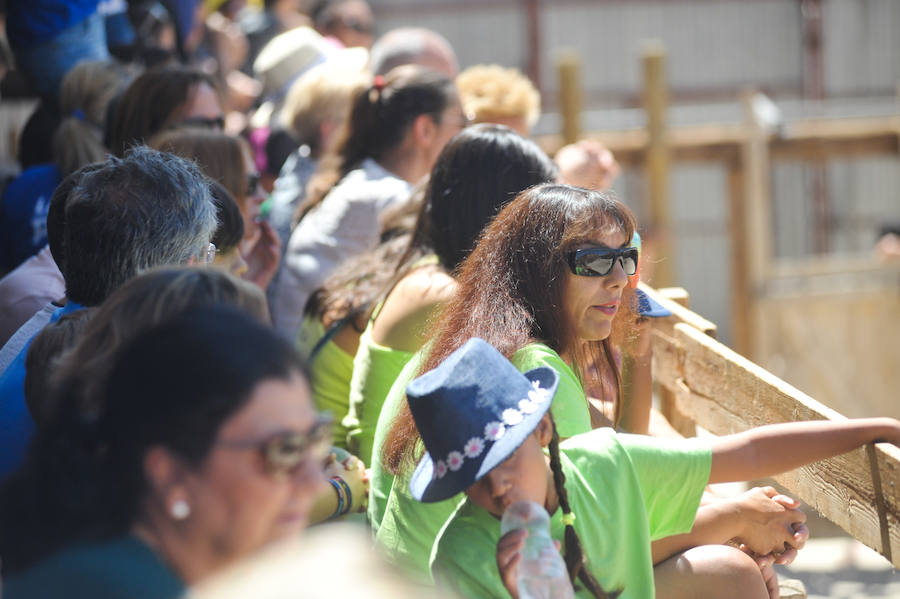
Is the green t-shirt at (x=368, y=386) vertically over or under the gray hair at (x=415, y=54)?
under

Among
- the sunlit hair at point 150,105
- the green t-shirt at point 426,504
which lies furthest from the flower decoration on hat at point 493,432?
the sunlit hair at point 150,105

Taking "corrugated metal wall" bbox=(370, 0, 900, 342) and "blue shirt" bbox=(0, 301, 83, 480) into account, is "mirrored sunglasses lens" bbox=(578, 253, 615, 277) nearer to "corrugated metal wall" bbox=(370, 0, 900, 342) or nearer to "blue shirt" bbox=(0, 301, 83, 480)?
"blue shirt" bbox=(0, 301, 83, 480)

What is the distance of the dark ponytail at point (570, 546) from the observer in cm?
181

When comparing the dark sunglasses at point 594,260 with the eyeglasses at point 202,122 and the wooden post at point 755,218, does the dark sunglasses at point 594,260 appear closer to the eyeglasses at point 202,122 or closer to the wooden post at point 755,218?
the eyeglasses at point 202,122

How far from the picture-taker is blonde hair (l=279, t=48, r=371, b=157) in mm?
4453

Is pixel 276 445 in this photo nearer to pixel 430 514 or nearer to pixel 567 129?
pixel 430 514

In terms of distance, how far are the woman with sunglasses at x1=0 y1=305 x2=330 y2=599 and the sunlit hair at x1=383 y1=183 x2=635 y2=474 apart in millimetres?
944

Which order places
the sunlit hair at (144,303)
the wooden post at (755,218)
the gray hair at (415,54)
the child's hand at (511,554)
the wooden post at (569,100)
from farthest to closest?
the wooden post at (755,218) < the wooden post at (569,100) < the gray hair at (415,54) < the child's hand at (511,554) < the sunlit hair at (144,303)

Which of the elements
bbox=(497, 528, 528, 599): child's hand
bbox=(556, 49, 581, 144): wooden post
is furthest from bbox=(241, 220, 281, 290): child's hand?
bbox=(556, 49, 581, 144): wooden post

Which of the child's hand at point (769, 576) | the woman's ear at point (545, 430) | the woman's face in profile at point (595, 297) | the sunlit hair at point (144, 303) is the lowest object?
the child's hand at point (769, 576)

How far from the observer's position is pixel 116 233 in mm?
2055

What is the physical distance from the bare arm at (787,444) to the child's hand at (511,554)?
516 millimetres

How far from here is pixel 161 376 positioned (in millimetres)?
1208

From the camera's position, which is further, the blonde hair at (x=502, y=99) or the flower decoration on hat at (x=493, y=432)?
the blonde hair at (x=502, y=99)
